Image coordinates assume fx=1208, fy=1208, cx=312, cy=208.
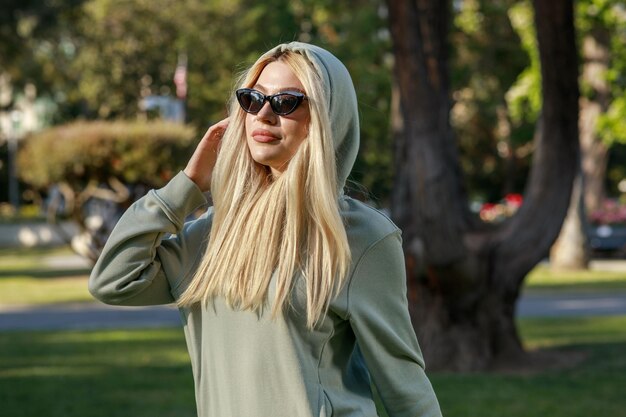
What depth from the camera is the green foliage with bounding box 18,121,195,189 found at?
21141 millimetres

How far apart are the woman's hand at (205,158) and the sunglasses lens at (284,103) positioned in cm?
22

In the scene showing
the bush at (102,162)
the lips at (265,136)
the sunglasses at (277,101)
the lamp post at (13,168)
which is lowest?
the lamp post at (13,168)

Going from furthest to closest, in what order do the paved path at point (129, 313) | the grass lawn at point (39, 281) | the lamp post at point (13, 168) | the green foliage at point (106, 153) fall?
the lamp post at point (13, 168) → the green foliage at point (106, 153) → the grass lawn at point (39, 281) → the paved path at point (129, 313)

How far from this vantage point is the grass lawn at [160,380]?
864 centimetres

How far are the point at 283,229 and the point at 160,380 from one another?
762 cm

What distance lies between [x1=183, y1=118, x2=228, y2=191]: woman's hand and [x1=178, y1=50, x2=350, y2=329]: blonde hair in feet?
0.32

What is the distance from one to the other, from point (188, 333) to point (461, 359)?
317 inches

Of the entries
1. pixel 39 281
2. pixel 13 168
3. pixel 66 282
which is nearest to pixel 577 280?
pixel 66 282

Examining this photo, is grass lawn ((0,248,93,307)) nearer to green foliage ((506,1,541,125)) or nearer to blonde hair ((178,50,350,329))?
green foliage ((506,1,541,125))

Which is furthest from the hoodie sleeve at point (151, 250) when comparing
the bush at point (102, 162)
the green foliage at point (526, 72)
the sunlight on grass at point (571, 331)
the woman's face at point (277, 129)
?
the green foliage at point (526, 72)

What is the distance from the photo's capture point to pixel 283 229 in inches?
107

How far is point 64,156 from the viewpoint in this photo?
21.1 meters

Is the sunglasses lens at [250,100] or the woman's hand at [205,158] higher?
the sunglasses lens at [250,100]

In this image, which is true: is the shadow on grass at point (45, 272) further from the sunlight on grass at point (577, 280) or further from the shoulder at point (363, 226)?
the shoulder at point (363, 226)
